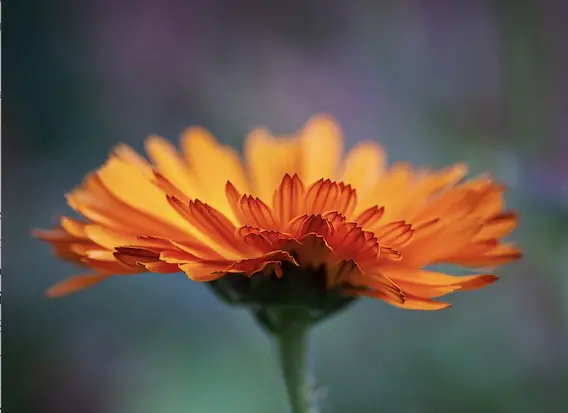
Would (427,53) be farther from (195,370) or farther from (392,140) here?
(195,370)

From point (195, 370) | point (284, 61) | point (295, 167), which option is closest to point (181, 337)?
point (195, 370)

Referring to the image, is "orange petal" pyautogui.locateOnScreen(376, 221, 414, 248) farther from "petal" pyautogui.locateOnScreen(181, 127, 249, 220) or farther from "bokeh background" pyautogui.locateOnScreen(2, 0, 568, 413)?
"bokeh background" pyautogui.locateOnScreen(2, 0, 568, 413)

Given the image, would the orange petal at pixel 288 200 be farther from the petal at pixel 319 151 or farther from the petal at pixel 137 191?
the petal at pixel 319 151

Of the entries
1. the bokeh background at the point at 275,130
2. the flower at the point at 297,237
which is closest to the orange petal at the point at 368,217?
the flower at the point at 297,237

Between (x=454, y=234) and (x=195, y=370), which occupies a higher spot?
(x=195, y=370)

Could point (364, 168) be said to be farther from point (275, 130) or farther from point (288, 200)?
point (275, 130)

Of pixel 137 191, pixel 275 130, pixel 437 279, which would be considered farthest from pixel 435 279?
pixel 275 130
